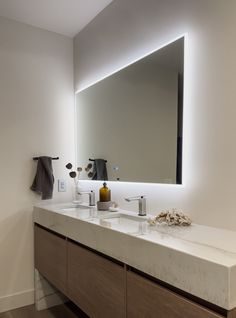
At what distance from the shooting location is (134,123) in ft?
6.84

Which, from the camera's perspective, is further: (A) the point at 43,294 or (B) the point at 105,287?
(A) the point at 43,294

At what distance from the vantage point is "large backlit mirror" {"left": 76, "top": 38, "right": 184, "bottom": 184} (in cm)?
172

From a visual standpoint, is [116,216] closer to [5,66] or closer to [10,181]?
[10,181]

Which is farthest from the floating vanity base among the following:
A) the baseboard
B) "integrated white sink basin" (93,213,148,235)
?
"integrated white sink basin" (93,213,148,235)

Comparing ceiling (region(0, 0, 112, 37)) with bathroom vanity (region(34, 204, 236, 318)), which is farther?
ceiling (region(0, 0, 112, 37))

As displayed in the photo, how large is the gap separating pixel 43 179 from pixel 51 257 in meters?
0.71

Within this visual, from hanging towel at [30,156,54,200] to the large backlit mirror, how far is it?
34cm

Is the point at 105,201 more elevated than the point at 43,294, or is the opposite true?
the point at 105,201

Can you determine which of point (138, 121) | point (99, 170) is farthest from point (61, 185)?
point (138, 121)

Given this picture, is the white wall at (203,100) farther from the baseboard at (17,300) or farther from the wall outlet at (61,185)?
the baseboard at (17,300)

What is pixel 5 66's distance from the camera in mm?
2447

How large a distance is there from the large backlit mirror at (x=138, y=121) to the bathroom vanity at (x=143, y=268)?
1.32ft

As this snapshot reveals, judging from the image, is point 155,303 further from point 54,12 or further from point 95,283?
point 54,12

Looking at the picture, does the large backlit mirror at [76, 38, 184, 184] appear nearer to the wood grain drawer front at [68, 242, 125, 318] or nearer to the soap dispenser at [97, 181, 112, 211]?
the soap dispenser at [97, 181, 112, 211]
